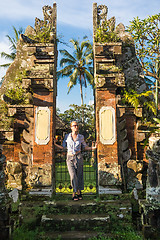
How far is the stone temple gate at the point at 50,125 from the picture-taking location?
612cm

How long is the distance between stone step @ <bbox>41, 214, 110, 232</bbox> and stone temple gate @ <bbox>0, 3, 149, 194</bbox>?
95 cm

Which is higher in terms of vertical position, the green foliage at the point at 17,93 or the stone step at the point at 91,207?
the green foliage at the point at 17,93

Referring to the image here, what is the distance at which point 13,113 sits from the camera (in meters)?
6.59

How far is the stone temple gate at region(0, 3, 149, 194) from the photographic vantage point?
612cm

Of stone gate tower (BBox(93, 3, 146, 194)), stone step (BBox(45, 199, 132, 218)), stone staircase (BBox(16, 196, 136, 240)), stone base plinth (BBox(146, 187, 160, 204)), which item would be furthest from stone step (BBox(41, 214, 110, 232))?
stone base plinth (BBox(146, 187, 160, 204))

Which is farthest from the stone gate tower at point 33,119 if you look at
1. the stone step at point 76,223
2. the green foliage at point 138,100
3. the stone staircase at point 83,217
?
the green foliage at point 138,100

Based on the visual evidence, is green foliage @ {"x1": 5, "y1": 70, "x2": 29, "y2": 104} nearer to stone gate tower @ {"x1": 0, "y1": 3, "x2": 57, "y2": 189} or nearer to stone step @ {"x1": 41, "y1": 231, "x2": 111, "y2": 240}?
stone gate tower @ {"x1": 0, "y1": 3, "x2": 57, "y2": 189}

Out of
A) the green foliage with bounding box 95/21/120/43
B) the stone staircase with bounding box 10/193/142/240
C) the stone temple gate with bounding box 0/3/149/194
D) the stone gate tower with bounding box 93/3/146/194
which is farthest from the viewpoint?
the green foliage with bounding box 95/21/120/43

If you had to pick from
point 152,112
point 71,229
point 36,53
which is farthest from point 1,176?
point 152,112

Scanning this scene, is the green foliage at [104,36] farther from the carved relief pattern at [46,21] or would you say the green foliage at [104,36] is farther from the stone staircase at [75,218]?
the stone staircase at [75,218]

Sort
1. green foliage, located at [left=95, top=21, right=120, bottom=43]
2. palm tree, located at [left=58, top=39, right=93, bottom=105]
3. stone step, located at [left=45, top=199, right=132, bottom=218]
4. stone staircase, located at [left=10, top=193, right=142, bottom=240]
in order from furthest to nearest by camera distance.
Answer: palm tree, located at [left=58, top=39, right=93, bottom=105] < green foliage, located at [left=95, top=21, right=120, bottom=43] < stone step, located at [left=45, top=199, right=132, bottom=218] < stone staircase, located at [left=10, top=193, right=142, bottom=240]

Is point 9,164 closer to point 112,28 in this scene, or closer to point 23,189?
point 23,189

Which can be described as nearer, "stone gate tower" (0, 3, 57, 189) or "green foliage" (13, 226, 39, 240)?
"green foliage" (13, 226, 39, 240)

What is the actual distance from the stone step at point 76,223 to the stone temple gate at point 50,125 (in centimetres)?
95
